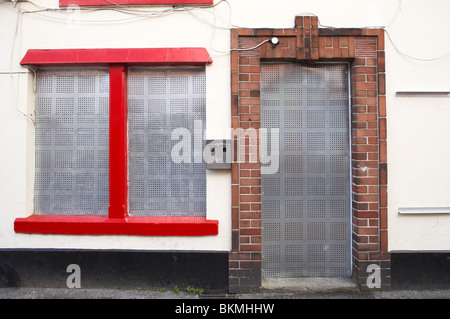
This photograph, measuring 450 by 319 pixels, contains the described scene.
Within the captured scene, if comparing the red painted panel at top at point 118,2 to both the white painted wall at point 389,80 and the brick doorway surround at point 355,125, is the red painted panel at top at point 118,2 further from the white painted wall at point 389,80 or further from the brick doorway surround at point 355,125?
the brick doorway surround at point 355,125

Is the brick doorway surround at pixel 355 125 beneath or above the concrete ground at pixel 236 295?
above

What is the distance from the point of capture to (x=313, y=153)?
388 cm

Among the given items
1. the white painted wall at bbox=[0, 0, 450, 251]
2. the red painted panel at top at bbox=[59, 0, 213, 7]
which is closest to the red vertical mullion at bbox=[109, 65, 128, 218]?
the white painted wall at bbox=[0, 0, 450, 251]

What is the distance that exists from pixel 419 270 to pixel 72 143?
15.9ft

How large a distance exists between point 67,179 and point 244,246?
253 centimetres

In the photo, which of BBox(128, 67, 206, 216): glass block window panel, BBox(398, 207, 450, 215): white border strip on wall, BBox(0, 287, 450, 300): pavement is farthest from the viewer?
BBox(128, 67, 206, 216): glass block window panel

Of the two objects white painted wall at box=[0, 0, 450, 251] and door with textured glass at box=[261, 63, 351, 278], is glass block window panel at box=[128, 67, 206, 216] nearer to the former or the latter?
white painted wall at box=[0, 0, 450, 251]

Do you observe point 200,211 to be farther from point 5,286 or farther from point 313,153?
point 5,286

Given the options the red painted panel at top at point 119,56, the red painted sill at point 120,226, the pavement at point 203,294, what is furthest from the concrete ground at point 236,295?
the red painted panel at top at point 119,56

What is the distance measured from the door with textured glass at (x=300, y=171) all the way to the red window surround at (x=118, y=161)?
34.5 inches

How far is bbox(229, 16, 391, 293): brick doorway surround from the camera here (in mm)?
3658

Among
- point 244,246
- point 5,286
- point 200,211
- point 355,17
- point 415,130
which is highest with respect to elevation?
point 355,17

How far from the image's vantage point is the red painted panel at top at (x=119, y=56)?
367 centimetres

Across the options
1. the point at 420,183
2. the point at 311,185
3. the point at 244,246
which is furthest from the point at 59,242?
the point at 420,183
